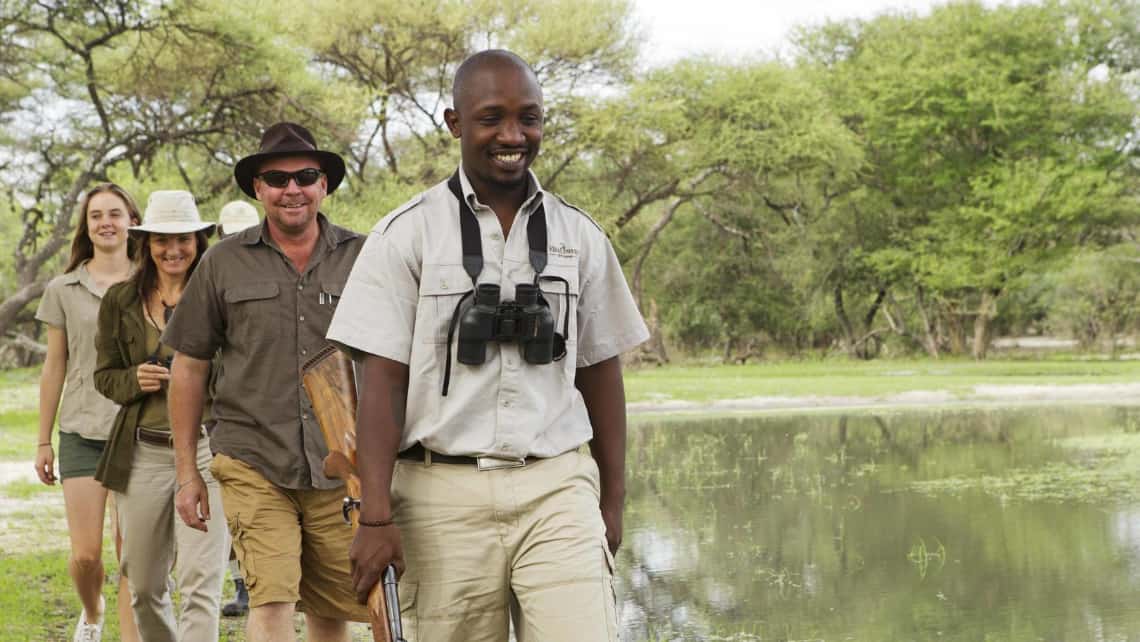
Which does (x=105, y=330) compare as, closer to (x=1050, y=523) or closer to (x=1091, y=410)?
(x=1050, y=523)

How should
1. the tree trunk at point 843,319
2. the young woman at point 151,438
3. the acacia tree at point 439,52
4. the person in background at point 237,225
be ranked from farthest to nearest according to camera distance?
the tree trunk at point 843,319 < the acacia tree at point 439,52 < the person in background at point 237,225 < the young woman at point 151,438

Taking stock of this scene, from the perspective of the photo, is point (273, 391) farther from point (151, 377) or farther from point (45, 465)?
point (45, 465)

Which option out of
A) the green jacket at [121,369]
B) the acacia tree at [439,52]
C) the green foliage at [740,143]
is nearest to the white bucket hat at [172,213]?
the green jacket at [121,369]

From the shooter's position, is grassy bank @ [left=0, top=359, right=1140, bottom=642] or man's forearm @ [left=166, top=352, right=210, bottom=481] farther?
grassy bank @ [left=0, top=359, right=1140, bottom=642]

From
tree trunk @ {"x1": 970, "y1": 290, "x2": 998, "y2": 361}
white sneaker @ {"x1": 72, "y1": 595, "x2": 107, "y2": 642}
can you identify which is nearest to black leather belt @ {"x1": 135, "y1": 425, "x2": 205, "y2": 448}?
white sneaker @ {"x1": 72, "y1": 595, "x2": 107, "y2": 642}

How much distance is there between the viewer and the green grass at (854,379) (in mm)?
28891

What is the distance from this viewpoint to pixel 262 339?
193 inches

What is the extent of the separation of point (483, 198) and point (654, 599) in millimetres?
5156

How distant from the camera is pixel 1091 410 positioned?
2389 cm

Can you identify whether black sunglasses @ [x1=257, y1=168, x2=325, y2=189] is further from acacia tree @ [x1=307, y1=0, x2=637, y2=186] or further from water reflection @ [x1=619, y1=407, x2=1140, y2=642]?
acacia tree @ [x1=307, y1=0, x2=637, y2=186]

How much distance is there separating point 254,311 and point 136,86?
27.6m

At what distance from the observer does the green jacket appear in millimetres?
5781

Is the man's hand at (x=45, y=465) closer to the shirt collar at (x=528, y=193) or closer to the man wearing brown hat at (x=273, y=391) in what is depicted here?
the man wearing brown hat at (x=273, y=391)

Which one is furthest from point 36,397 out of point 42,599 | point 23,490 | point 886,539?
point 886,539
